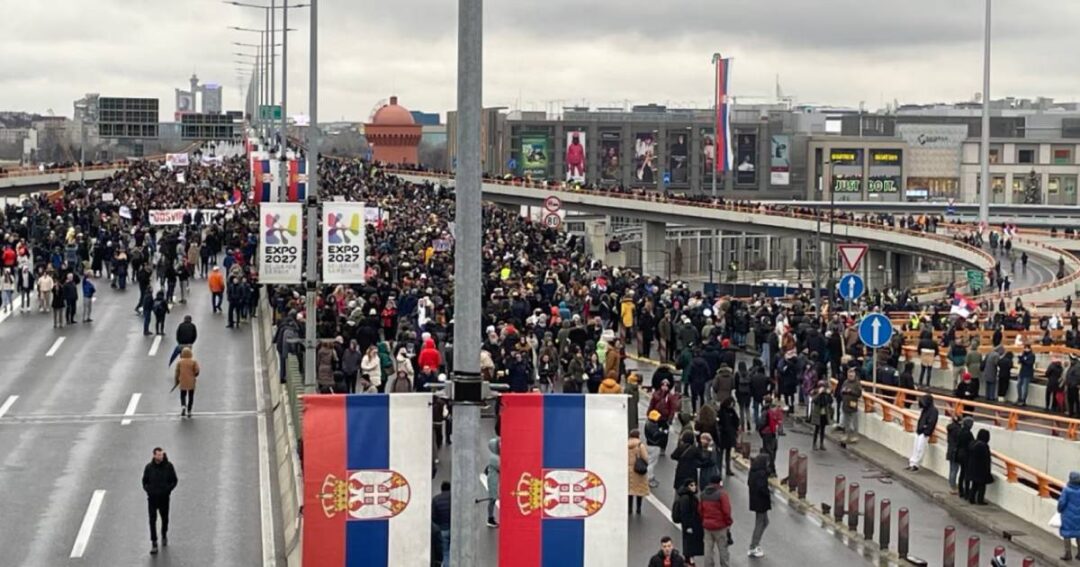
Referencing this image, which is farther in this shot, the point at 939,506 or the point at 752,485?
the point at 939,506

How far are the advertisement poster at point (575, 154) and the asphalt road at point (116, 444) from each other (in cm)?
11738

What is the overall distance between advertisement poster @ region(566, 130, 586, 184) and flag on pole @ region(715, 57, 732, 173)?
183ft

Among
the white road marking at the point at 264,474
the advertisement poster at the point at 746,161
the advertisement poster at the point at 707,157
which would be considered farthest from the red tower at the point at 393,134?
the white road marking at the point at 264,474

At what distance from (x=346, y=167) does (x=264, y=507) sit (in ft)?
258

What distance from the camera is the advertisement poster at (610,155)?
166 metres

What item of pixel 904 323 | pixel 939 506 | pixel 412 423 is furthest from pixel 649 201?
pixel 412 423

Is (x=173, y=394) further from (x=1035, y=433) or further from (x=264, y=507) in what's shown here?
(x=1035, y=433)

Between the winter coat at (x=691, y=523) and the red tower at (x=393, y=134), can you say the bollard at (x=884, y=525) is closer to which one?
the winter coat at (x=691, y=523)

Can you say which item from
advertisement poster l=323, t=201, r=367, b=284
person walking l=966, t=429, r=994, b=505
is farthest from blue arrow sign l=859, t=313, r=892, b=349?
advertisement poster l=323, t=201, r=367, b=284

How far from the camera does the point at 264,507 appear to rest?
23.2 meters

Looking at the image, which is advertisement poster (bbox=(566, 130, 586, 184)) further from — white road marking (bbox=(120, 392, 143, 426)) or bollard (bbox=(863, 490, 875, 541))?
bollard (bbox=(863, 490, 875, 541))

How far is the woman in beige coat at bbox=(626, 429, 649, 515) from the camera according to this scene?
22344 millimetres

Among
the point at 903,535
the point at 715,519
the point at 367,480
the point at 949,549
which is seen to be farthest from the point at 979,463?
the point at 367,480

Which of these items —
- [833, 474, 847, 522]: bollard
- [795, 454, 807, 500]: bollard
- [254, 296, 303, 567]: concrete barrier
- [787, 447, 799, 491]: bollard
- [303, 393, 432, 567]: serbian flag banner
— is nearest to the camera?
[303, 393, 432, 567]: serbian flag banner
